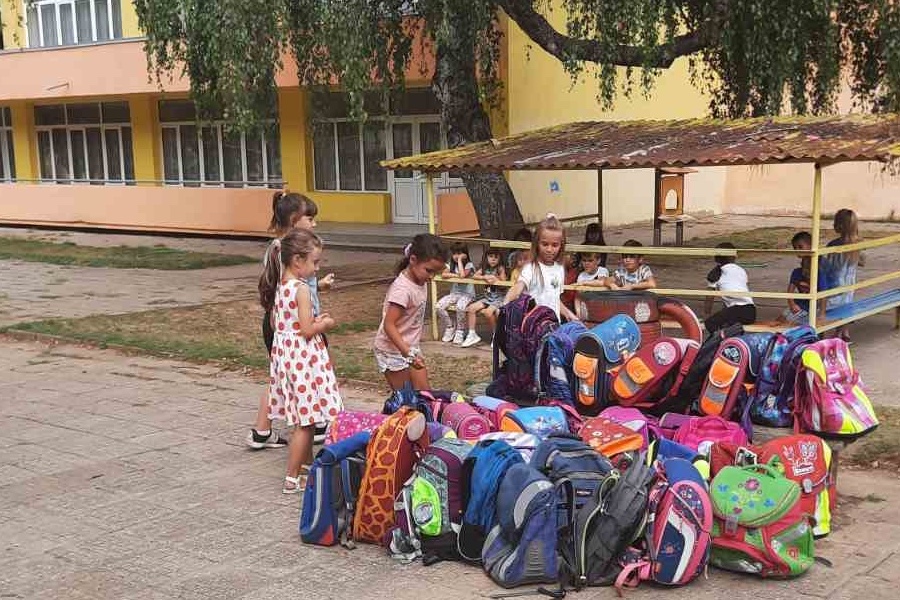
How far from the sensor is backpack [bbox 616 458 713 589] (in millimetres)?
4449

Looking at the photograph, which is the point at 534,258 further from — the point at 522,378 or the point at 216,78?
the point at 216,78

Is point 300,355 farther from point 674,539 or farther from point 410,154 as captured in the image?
point 410,154

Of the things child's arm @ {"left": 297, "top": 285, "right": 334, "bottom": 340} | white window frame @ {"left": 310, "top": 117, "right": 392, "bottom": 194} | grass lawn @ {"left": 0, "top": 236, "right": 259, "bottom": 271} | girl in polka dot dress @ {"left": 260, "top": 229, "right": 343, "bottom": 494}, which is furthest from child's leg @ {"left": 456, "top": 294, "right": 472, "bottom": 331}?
white window frame @ {"left": 310, "top": 117, "right": 392, "bottom": 194}

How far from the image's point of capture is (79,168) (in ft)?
91.1

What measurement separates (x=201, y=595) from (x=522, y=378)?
2408 mm

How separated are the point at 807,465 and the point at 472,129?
10.7 meters

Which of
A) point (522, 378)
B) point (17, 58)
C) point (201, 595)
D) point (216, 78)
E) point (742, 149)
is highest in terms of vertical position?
point (17, 58)

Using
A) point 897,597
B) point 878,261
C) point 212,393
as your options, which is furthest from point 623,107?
point 897,597

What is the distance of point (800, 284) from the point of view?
389 inches

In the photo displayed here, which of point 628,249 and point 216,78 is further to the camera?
point 216,78

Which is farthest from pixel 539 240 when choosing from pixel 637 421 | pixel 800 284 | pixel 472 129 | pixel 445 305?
pixel 472 129

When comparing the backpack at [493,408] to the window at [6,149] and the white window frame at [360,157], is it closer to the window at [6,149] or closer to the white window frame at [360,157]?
the white window frame at [360,157]

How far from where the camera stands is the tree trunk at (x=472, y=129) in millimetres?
14617

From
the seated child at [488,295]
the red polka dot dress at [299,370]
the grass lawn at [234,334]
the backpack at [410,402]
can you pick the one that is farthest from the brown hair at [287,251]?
the seated child at [488,295]
